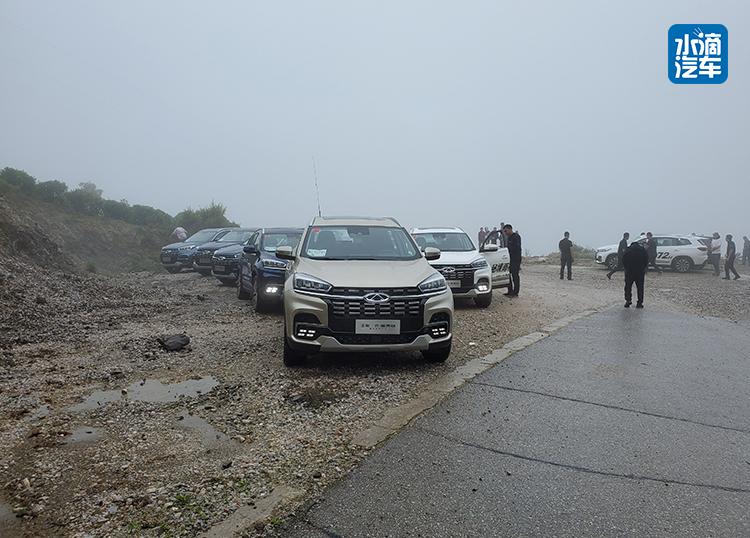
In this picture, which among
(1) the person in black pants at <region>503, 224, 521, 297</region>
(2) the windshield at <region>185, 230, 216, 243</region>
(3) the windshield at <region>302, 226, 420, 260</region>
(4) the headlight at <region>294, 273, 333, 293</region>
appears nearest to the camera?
(4) the headlight at <region>294, 273, 333, 293</region>

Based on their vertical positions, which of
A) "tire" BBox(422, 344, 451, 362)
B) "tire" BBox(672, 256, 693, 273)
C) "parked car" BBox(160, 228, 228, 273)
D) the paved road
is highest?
"parked car" BBox(160, 228, 228, 273)

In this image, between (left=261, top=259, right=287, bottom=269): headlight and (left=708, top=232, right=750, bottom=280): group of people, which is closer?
(left=261, top=259, right=287, bottom=269): headlight

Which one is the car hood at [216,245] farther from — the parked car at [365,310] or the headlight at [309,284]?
the headlight at [309,284]

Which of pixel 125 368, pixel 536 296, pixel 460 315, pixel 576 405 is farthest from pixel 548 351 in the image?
pixel 536 296

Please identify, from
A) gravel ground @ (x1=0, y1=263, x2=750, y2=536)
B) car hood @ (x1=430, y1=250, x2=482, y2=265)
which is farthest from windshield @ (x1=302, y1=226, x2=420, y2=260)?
car hood @ (x1=430, y1=250, x2=482, y2=265)

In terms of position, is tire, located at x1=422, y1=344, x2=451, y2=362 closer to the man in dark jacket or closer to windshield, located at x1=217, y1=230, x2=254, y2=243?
the man in dark jacket

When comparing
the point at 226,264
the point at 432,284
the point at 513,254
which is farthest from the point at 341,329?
the point at 226,264

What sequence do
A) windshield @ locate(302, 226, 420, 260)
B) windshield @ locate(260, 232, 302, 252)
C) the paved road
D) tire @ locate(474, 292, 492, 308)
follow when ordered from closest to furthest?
the paved road → windshield @ locate(302, 226, 420, 260) → tire @ locate(474, 292, 492, 308) → windshield @ locate(260, 232, 302, 252)

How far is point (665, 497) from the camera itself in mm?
3520

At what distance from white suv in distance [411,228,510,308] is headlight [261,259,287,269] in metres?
3.09

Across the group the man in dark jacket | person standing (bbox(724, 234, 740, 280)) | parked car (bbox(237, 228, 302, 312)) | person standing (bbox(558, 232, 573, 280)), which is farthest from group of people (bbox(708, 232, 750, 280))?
parked car (bbox(237, 228, 302, 312))

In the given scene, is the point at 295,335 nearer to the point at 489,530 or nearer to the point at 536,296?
the point at 489,530

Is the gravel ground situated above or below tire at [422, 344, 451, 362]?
below

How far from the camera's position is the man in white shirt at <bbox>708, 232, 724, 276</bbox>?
24266 mm
